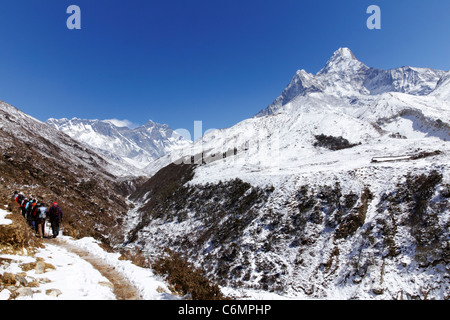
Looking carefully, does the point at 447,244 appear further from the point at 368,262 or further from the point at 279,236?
the point at 279,236

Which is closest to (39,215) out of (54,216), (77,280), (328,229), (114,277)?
(54,216)

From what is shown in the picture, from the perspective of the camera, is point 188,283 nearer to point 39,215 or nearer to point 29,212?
point 39,215

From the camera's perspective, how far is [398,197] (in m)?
18.9

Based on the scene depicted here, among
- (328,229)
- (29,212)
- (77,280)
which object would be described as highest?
(29,212)

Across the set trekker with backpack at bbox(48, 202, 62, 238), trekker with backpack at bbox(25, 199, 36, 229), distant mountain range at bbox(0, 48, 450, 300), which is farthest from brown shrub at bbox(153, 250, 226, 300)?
trekker with backpack at bbox(25, 199, 36, 229)

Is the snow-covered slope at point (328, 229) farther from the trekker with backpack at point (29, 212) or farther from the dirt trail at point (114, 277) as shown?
the trekker with backpack at point (29, 212)

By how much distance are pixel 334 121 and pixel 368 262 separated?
4674cm

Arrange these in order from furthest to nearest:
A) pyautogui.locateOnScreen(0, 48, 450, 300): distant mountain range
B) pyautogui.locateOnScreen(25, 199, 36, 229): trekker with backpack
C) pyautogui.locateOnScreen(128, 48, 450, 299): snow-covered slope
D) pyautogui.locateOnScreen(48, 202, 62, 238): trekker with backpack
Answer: pyautogui.locateOnScreen(48, 202, 62, 238): trekker with backpack → pyautogui.locateOnScreen(25, 199, 36, 229): trekker with backpack → pyautogui.locateOnScreen(0, 48, 450, 300): distant mountain range → pyautogui.locateOnScreen(128, 48, 450, 299): snow-covered slope

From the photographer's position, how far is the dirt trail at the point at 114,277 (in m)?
8.75

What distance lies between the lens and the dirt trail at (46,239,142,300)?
28.7ft

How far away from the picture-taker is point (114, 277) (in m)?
10.4

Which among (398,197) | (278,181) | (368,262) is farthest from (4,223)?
(398,197)

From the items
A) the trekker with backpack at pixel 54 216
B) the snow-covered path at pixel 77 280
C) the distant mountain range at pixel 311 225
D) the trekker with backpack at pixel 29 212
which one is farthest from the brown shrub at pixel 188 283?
the trekker with backpack at pixel 29 212

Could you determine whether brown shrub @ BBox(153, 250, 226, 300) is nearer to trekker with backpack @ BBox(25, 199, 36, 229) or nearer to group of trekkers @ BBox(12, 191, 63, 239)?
group of trekkers @ BBox(12, 191, 63, 239)
